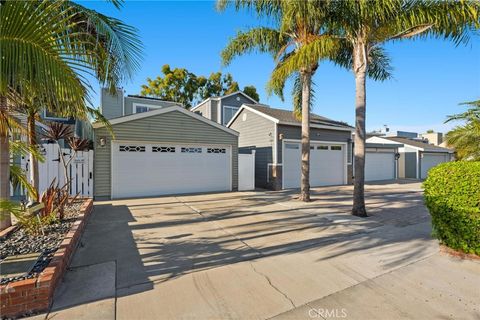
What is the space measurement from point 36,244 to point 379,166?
20404 mm

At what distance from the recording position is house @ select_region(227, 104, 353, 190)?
43.7 ft

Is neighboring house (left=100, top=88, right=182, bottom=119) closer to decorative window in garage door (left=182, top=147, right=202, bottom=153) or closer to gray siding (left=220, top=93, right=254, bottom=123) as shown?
decorative window in garage door (left=182, top=147, right=202, bottom=153)

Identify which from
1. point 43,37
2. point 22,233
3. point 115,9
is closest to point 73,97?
point 43,37

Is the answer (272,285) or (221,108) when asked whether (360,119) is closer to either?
(272,285)

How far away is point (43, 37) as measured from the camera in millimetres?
2332

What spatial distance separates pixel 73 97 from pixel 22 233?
3.29 m

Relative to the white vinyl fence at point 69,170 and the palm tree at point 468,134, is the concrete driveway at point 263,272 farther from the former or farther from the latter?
the white vinyl fence at point 69,170

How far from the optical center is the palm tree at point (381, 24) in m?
6.08

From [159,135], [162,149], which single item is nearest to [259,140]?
[162,149]

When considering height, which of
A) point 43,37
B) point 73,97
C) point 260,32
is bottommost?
point 73,97

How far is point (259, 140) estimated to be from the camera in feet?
47.3

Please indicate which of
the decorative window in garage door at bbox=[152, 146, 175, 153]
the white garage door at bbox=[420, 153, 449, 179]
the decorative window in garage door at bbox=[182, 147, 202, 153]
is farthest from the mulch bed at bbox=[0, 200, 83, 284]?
the white garage door at bbox=[420, 153, 449, 179]

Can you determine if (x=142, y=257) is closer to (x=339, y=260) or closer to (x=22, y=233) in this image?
(x=22, y=233)

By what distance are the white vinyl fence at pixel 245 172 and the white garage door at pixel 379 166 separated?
32.3ft
